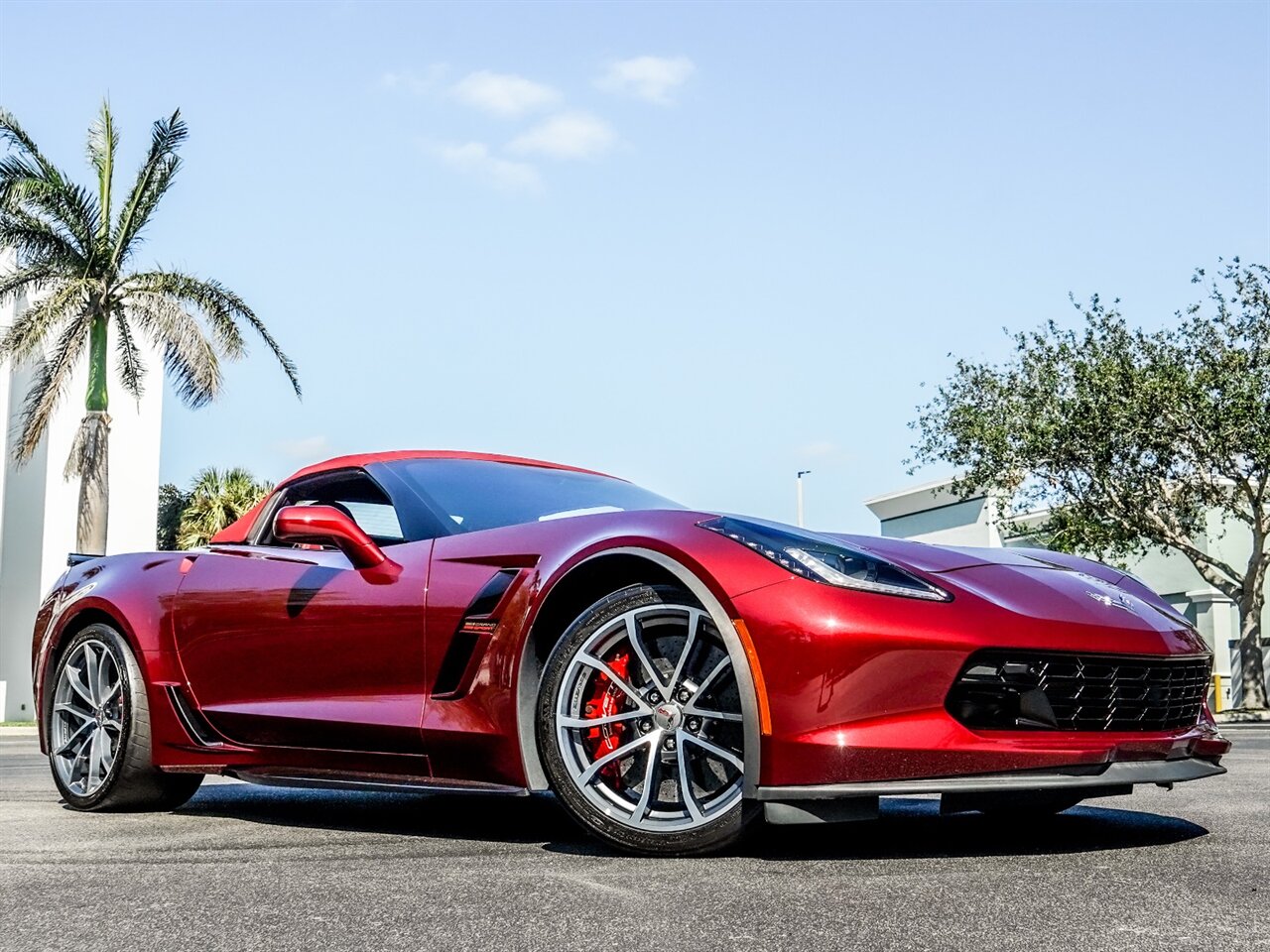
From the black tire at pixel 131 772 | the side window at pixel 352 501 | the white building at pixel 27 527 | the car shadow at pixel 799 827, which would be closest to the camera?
the car shadow at pixel 799 827

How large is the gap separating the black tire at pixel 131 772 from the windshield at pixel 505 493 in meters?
1.34

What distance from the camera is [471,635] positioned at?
13.8 feet

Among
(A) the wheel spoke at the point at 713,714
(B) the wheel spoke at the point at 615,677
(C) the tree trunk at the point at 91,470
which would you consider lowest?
(A) the wheel spoke at the point at 713,714

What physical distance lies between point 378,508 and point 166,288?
65.6 ft

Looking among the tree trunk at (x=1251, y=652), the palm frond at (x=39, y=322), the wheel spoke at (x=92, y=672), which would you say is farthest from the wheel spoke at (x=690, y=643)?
the tree trunk at (x=1251, y=652)

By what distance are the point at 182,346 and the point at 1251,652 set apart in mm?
20682

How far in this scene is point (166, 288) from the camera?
77.3ft

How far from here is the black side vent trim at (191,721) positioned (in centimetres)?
509

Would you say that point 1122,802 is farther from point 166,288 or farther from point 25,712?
point 25,712

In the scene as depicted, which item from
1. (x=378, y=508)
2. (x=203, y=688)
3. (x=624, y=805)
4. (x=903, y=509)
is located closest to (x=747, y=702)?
(x=624, y=805)

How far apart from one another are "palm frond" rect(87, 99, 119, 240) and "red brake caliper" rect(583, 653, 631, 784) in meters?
21.6

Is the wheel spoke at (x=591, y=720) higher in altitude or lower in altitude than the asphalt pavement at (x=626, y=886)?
higher

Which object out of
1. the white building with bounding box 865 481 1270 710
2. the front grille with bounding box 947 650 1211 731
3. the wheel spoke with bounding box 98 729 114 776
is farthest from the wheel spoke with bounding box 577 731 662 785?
the white building with bounding box 865 481 1270 710

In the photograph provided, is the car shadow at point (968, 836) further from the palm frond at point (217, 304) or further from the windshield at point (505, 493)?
the palm frond at point (217, 304)
